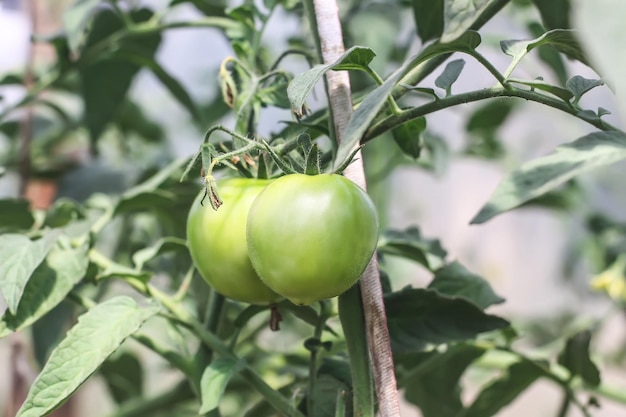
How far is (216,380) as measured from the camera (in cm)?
39

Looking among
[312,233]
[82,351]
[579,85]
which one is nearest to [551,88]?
[579,85]

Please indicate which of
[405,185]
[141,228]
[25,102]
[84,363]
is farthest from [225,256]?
[405,185]

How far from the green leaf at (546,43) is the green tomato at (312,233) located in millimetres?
92

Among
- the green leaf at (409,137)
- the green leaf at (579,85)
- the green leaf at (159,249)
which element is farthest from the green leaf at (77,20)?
the green leaf at (579,85)

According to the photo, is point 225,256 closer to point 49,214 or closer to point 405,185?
point 49,214

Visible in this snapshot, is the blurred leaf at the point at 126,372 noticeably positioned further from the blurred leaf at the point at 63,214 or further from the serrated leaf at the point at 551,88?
the serrated leaf at the point at 551,88

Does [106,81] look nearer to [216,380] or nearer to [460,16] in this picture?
[216,380]

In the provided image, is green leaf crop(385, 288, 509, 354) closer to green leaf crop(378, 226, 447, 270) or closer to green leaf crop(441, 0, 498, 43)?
green leaf crop(378, 226, 447, 270)

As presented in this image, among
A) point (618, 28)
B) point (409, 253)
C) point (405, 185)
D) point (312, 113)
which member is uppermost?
point (618, 28)

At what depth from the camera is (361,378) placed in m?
0.37

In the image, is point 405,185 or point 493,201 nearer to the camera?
point 493,201

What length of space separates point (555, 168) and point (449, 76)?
0.07m

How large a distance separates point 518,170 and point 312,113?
0.14 meters

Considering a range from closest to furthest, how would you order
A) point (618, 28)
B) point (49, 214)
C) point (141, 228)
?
point (618, 28)
point (49, 214)
point (141, 228)
